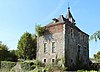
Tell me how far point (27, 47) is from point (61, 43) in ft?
47.8

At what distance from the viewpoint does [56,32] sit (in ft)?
130

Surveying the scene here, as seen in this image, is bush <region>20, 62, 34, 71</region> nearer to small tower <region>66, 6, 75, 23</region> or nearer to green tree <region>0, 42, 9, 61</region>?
small tower <region>66, 6, 75, 23</region>

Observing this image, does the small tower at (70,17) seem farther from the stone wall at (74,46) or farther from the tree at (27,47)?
the tree at (27,47)

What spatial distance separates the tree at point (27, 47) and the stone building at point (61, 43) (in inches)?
345

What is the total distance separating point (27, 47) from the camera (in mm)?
50938

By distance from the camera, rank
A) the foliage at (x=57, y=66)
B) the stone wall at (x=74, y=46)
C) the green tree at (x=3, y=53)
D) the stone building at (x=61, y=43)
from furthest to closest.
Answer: the green tree at (x=3, y=53) < the stone wall at (x=74, y=46) < the stone building at (x=61, y=43) < the foliage at (x=57, y=66)

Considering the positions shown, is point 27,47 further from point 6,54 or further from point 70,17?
point 70,17

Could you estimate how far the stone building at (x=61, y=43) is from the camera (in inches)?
1507

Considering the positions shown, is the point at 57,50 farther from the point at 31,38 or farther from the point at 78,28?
the point at 31,38

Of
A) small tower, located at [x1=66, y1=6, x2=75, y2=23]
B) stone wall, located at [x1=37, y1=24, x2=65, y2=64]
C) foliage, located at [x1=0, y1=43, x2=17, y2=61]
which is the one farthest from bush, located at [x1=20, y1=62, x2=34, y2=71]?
foliage, located at [x1=0, y1=43, x2=17, y2=61]

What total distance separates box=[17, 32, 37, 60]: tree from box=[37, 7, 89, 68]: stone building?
8.77 m

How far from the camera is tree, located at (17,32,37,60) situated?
165ft

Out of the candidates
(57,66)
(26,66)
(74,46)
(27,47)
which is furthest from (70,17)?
(26,66)

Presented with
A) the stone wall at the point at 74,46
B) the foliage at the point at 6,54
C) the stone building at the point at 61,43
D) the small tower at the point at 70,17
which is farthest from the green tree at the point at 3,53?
the stone wall at the point at 74,46
